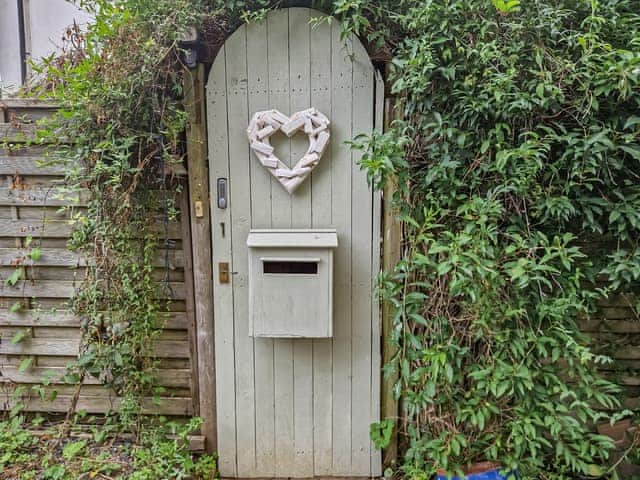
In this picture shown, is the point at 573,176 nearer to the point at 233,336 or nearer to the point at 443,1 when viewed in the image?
the point at 443,1

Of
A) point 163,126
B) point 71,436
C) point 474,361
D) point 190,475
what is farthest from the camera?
point 71,436

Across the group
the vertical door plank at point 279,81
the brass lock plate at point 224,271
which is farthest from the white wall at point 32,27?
the brass lock plate at point 224,271

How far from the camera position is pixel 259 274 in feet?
5.93

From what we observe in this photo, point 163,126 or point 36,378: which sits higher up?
point 163,126

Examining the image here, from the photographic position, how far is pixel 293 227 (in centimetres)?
197

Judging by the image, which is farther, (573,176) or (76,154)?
(76,154)

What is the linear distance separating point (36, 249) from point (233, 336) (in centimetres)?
118

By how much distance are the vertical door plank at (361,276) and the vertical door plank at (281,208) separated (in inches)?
12.9

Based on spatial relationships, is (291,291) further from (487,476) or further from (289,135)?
(487,476)

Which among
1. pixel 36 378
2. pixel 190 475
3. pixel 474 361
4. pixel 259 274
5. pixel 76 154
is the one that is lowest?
pixel 190 475

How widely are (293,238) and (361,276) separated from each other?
1.36 ft

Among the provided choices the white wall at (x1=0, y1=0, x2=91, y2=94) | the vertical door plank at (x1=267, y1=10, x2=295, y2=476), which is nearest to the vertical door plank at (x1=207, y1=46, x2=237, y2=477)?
the vertical door plank at (x1=267, y1=10, x2=295, y2=476)

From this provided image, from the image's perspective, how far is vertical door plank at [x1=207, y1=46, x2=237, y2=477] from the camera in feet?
6.31

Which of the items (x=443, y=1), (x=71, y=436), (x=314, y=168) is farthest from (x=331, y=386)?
(x=443, y=1)
